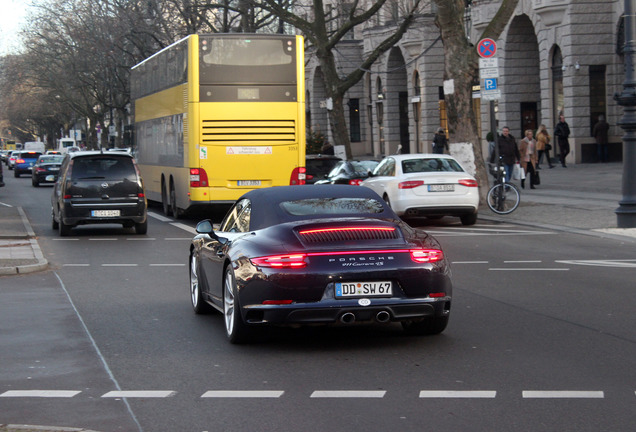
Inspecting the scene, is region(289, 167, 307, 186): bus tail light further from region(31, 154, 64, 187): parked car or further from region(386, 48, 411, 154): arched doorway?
region(386, 48, 411, 154): arched doorway

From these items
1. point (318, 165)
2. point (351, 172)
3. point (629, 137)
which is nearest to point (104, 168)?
point (351, 172)

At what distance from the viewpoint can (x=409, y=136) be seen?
60344 millimetres

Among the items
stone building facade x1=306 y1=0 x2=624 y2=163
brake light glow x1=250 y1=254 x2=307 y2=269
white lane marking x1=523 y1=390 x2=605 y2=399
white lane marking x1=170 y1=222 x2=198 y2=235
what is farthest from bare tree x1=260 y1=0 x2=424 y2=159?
white lane marking x1=523 y1=390 x2=605 y2=399

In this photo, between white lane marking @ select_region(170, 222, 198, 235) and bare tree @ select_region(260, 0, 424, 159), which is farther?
bare tree @ select_region(260, 0, 424, 159)

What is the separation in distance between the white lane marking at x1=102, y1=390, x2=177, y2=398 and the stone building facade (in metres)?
25.1

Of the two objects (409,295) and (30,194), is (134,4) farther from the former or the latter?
(409,295)

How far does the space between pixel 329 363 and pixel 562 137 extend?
32669mm

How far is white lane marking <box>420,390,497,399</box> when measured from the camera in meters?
6.96

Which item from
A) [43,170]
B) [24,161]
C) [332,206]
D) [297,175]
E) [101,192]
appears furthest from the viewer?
[24,161]

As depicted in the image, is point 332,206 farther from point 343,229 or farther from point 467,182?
point 467,182

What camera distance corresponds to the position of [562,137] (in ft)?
130

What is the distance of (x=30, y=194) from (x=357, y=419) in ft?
130

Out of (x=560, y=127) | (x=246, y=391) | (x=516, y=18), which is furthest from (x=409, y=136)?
(x=246, y=391)

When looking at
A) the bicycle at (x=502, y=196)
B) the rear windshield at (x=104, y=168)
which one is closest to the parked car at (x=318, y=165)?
the bicycle at (x=502, y=196)
